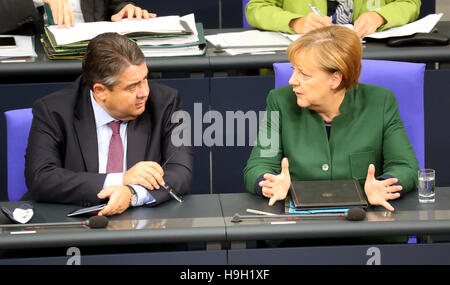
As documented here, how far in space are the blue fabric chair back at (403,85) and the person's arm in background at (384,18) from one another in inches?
33.2

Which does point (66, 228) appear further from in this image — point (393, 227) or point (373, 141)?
point (373, 141)

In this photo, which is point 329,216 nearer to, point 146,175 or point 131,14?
point 146,175

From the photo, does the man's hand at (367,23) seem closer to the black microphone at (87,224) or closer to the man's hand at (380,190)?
the man's hand at (380,190)

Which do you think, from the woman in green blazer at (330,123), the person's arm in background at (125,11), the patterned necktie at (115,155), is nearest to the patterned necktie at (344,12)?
the person's arm in background at (125,11)

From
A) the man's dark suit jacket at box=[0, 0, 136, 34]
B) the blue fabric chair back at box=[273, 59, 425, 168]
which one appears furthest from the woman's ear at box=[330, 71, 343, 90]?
the man's dark suit jacket at box=[0, 0, 136, 34]

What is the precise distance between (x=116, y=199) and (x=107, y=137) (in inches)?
19.9

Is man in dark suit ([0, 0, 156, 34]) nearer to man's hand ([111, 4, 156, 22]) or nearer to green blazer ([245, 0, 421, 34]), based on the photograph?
man's hand ([111, 4, 156, 22])

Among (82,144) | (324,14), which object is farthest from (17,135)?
(324,14)

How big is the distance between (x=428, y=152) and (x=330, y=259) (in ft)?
5.75

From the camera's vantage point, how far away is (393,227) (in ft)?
7.34

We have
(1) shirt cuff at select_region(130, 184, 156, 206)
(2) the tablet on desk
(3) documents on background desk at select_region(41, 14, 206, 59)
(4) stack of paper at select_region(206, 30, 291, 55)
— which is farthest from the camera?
(4) stack of paper at select_region(206, 30, 291, 55)

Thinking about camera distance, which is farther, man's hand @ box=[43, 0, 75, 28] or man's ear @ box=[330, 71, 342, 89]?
man's hand @ box=[43, 0, 75, 28]

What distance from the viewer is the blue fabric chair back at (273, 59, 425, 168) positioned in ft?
9.52

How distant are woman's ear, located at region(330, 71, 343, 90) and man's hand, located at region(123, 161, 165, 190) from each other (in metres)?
0.67
